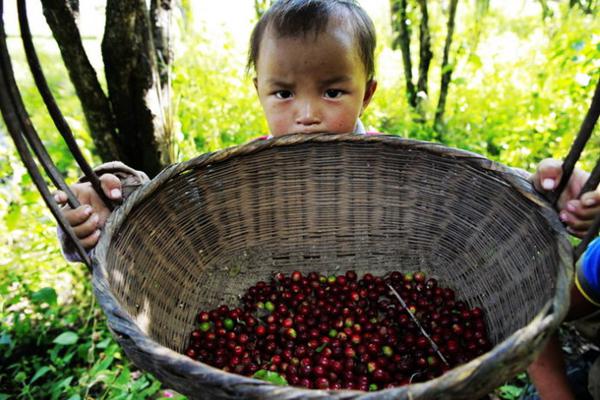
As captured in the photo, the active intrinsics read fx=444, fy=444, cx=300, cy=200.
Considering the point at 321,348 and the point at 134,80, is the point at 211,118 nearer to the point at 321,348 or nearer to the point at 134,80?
the point at 134,80

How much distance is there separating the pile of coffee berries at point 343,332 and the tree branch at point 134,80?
956 mm

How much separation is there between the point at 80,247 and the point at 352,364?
0.97 metres

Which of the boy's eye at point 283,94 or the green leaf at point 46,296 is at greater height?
the boy's eye at point 283,94

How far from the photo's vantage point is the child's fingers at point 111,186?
128 cm

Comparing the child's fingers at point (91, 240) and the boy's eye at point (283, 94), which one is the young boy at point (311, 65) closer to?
the boy's eye at point (283, 94)

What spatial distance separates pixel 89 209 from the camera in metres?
1.14

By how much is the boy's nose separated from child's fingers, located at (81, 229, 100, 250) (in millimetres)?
805

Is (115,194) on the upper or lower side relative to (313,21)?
lower

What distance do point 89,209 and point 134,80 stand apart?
1.13 meters

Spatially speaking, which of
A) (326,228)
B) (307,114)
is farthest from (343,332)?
(307,114)

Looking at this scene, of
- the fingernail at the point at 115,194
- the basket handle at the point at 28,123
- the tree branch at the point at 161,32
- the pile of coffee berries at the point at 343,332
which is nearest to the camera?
the basket handle at the point at 28,123

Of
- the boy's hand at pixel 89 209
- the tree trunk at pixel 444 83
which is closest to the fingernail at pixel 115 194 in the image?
the boy's hand at pixel 89 209

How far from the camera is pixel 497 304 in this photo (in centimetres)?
151

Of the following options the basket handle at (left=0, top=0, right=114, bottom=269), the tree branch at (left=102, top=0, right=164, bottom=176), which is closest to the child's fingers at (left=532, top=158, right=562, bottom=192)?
the basket handle at (left=0, top=0, right=114, bottom=269)
